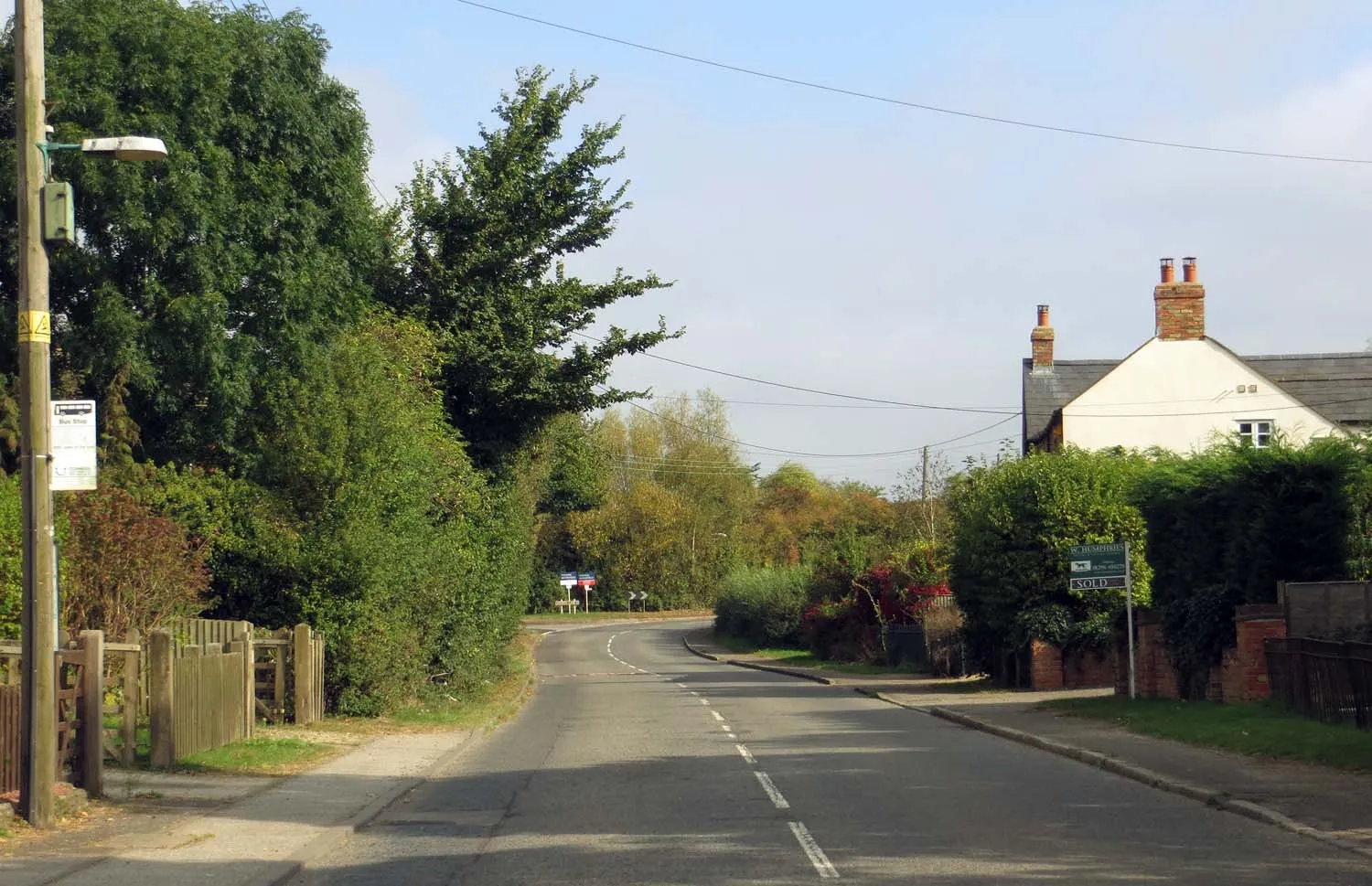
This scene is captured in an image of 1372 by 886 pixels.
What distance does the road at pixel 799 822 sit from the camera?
9.71 meters

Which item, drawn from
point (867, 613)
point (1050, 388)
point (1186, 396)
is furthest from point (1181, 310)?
point (867, 613)

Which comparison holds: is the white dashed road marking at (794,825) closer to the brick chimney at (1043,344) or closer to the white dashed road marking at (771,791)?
the white dashed road marking at (771,791)

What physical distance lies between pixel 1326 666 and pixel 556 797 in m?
9.73

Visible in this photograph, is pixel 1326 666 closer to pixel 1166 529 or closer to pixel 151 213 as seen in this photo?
pixel 1166 529

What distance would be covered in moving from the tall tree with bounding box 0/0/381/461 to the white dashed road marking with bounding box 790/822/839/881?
17.5 metres

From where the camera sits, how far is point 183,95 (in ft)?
85.9

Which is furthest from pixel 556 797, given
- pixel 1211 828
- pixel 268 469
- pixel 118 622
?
pixel 268 469

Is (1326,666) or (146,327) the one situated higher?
(146,327)

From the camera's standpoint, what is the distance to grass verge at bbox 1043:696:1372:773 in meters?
15.2

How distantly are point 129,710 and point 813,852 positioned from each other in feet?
27.2

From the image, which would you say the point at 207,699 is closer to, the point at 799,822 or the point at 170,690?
the point at 170,690

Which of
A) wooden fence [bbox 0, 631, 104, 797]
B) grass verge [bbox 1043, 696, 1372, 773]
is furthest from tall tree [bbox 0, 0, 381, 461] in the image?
grass verge [bbox 1043, 696, 1372, 773]

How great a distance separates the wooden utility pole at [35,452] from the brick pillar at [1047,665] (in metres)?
22.3

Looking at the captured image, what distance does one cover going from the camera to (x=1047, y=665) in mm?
30250
